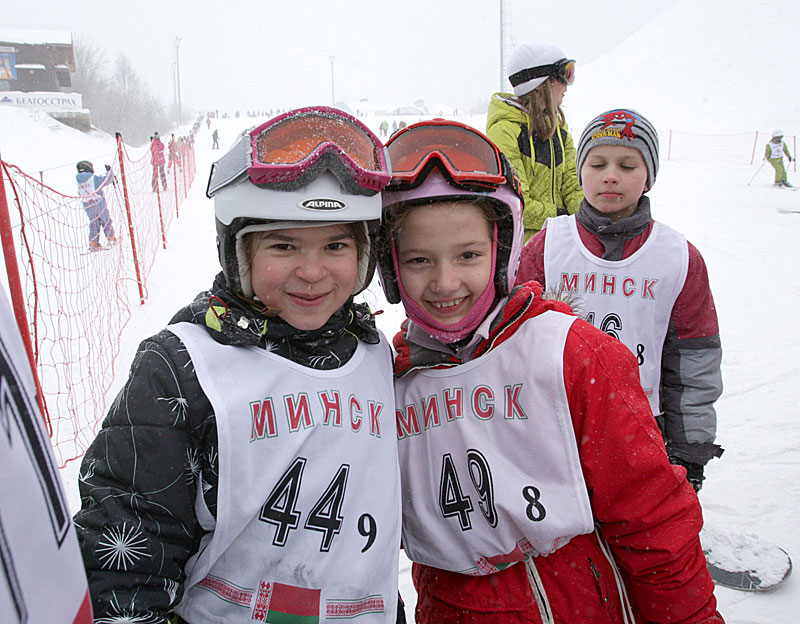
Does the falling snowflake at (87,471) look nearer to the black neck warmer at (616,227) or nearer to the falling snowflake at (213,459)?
the falling snowflake at (213,459)

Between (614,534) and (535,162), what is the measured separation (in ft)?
8.42

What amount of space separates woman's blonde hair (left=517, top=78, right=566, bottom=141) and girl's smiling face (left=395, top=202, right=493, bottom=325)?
6.76 feet

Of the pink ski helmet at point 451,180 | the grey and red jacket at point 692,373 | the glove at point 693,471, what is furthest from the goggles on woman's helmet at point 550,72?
the glove at point 693,471

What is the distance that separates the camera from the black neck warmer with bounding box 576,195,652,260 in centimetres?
247

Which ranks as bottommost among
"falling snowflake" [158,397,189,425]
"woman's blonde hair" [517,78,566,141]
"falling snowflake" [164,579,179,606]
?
"falling snowflake" [164,579,179,606]

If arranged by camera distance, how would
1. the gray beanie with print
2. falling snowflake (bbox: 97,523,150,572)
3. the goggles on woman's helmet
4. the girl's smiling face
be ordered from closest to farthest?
falling snowflake (bbox: 97,523,150,572) → the girl's smiling face → the gray beanie with print → the goggles on woman's helmet

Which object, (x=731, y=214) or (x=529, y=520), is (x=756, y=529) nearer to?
(x=529, y=520)

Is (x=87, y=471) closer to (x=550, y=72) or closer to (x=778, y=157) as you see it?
(x=550, y=72)

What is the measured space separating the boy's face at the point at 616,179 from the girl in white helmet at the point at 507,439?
899 mm

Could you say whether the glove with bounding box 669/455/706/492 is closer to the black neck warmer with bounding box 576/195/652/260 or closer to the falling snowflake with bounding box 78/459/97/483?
the black neck warmer with bounding box 576/195/652/260

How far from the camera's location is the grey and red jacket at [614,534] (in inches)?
57.3

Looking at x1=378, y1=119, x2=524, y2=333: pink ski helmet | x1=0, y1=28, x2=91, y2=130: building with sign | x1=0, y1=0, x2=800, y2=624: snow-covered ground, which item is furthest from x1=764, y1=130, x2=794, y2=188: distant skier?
Result: x1=0, y1=28, x2=91, y2=130: building with sign

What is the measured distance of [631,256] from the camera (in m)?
2.46

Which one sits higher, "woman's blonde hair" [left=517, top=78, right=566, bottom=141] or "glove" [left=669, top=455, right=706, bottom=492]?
"woman's blonde hair" [left=517, top=78, right=566, bottom=141]
